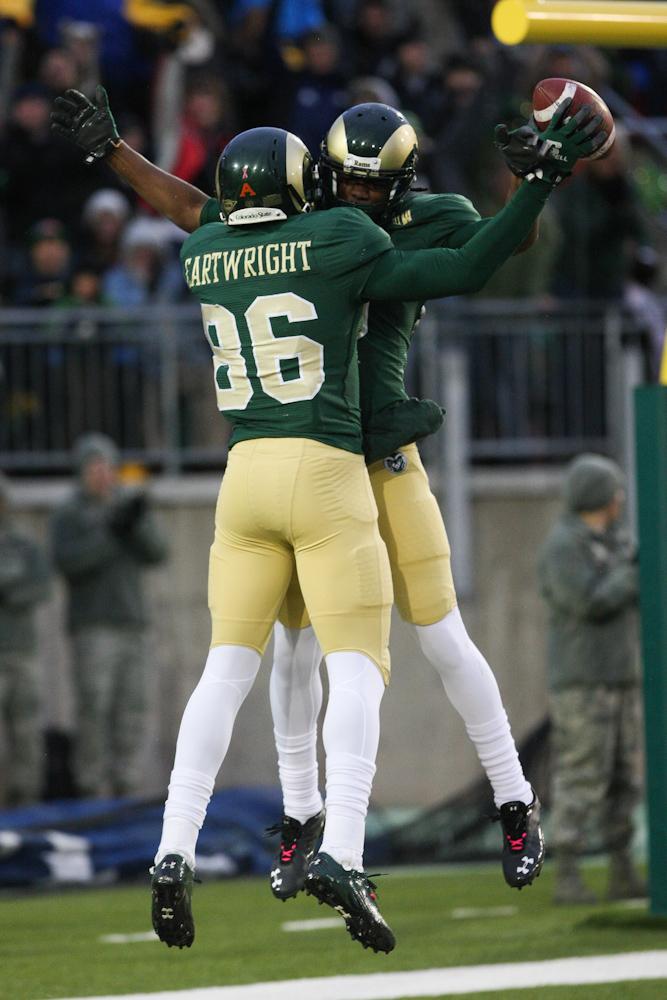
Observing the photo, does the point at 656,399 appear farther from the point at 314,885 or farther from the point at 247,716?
the point at 247,716

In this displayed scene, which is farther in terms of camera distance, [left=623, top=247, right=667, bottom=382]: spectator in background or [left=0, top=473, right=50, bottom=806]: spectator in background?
[left=623, top=247, right=667, bottom=382]: spectator in background

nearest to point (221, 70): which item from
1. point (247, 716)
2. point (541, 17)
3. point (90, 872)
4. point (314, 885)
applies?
point (247, 716)

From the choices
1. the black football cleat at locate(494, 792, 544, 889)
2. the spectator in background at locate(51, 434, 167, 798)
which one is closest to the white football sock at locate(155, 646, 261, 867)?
the black football cleat at locate(494, 792, 544, 889)

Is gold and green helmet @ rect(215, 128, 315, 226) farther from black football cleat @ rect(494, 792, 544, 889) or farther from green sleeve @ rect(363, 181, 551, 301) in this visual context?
black football cleat @ rect(494, 792, 544, 889)

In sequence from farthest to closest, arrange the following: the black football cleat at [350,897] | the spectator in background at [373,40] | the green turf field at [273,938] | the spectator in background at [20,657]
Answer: the spectator in background at [373,40] → the spectator in background at [20,657] → the green turf field at [273,938] → the black football cleat at [350,897]

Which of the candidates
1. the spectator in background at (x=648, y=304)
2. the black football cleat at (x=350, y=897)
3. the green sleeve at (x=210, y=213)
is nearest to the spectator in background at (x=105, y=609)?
the spectator in background at (x=648, y=304)

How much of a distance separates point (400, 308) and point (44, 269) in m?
5.84

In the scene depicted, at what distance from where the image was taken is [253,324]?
5.46m

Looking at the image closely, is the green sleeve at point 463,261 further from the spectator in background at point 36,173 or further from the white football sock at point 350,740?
the spectator in background at point 36,173

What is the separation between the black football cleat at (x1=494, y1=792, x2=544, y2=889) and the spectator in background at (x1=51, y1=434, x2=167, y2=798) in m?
5.23

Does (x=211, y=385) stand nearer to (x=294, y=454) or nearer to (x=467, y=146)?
(x=467, y=146)

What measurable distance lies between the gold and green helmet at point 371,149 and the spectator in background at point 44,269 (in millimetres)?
5828

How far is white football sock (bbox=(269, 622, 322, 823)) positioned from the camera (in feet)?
19.2

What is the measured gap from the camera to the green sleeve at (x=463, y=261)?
527 cm
